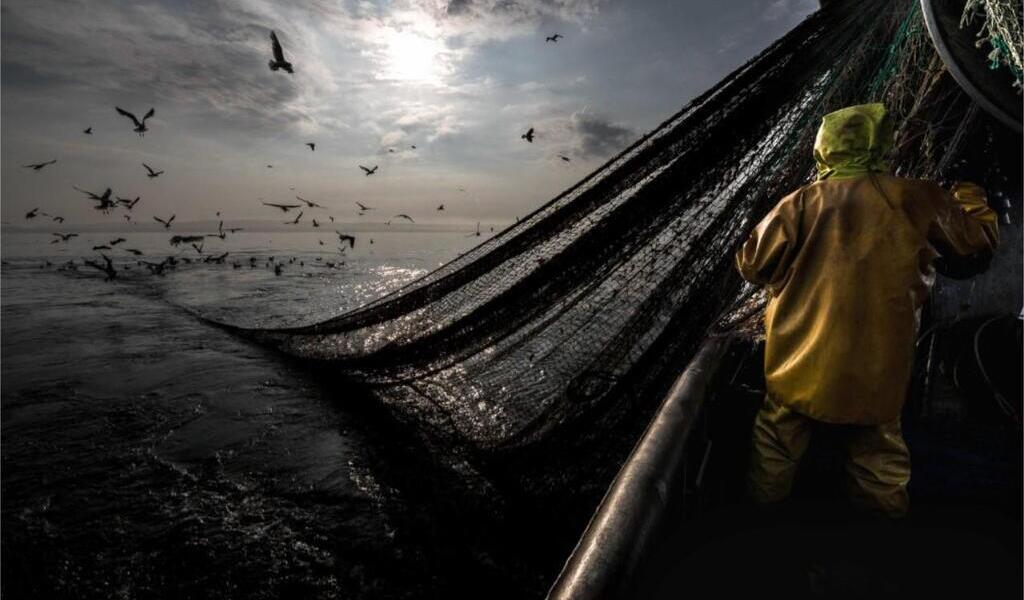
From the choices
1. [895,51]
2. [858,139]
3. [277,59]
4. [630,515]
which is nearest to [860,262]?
[858,139]

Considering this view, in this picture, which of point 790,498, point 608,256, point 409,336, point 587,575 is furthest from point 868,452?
point 409,336

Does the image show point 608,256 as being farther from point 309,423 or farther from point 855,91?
point 309,423

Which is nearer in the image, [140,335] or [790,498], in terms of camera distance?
[790,498]

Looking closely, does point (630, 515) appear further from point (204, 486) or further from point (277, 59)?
point (277, 59)

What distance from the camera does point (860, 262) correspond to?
172 centimetres

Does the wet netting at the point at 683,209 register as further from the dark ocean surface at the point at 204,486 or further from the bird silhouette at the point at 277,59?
the bird silhouette at the point at 277,59

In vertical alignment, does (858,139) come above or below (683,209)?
above

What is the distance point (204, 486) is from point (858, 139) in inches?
229

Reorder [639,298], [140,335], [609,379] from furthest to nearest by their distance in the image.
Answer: [140,335] → [639,298] → [609,379]

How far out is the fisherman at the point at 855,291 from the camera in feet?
5.57

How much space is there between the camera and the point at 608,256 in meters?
3.22

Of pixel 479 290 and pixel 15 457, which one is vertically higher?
pixel 479 290

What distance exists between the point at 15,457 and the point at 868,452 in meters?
7.78

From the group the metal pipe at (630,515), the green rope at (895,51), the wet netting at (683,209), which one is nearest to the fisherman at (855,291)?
the metal pipe at (630,515)
